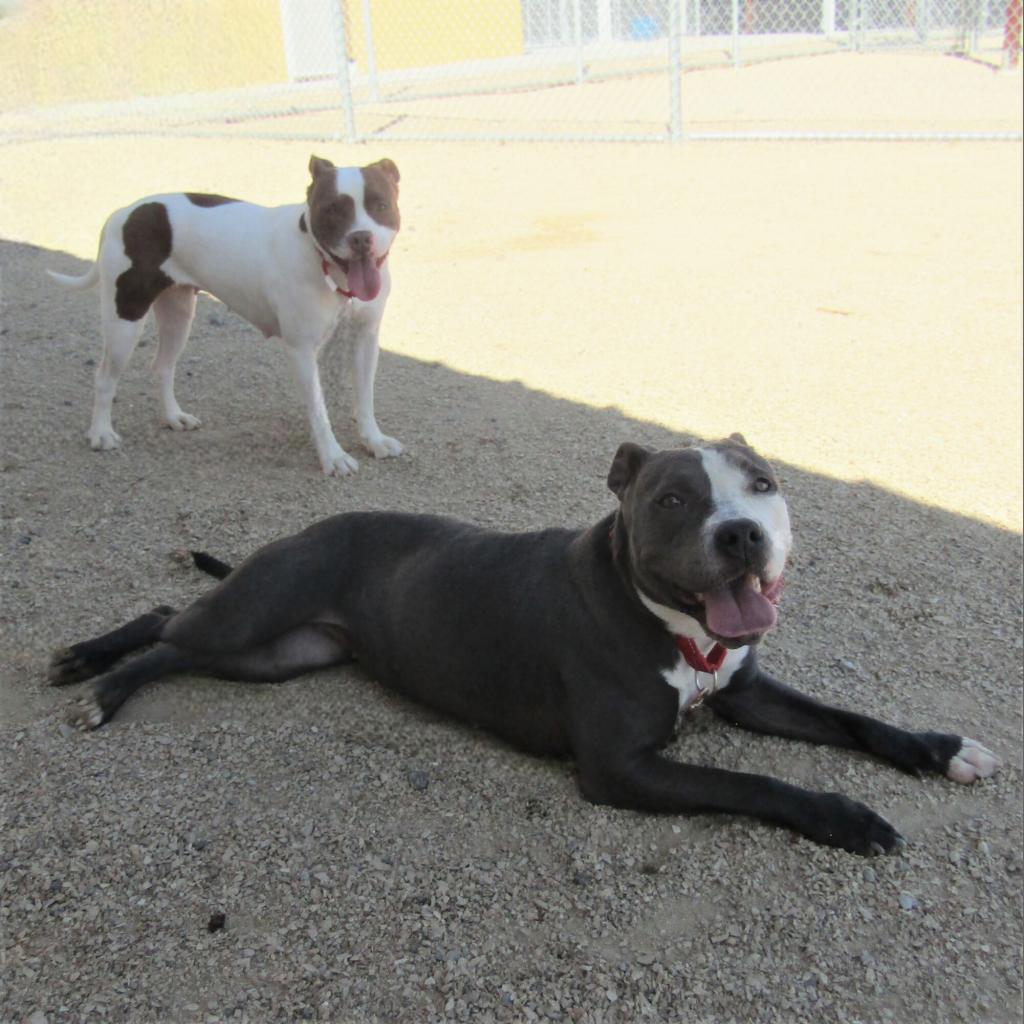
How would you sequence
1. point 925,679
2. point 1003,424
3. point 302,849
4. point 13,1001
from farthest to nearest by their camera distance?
point 1003,424 < point 925,679 < point 302,849 < point 13,1001

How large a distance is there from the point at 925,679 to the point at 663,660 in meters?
1.35

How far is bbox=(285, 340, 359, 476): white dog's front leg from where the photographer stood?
5.84 metres

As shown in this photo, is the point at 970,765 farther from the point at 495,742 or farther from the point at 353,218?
the point at 353,218

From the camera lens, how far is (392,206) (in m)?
5.55

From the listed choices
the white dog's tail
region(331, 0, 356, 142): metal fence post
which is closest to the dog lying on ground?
the white dog's tail

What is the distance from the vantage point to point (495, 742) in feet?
12.1

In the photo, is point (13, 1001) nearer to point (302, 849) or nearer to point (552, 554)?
point (302, 849)

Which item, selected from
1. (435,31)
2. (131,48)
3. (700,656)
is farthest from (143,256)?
(435,31)

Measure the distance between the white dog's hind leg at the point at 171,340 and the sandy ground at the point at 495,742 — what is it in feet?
0.57

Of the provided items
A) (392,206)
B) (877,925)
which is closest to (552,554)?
(877,925)

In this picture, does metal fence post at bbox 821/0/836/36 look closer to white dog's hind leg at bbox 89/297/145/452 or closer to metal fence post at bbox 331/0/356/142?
metal fence post at bbox 331/0/356/142

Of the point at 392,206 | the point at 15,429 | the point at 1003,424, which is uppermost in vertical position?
the point at 392,206

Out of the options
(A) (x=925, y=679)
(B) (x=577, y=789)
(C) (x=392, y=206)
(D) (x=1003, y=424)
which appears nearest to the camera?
(B) (x=577, y=789)

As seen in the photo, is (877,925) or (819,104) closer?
(877,925)
